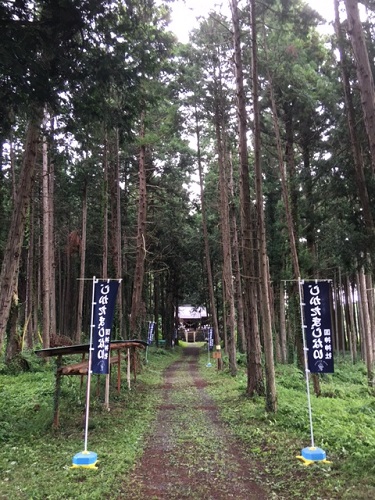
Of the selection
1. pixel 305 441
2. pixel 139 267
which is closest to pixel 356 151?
pixel 305 441

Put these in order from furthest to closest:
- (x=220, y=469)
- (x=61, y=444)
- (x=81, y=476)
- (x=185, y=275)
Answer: (x=185, y=275) → (x=61, y=444) → (x=220, y=469) → (x=81, y=476)

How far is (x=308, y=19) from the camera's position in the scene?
9.24 metres

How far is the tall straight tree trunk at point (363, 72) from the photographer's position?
18.9ft

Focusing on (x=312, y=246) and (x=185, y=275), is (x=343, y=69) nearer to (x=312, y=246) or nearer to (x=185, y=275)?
(x=312, y=246)

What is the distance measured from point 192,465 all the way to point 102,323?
102 inches

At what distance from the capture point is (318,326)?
681 centimetres

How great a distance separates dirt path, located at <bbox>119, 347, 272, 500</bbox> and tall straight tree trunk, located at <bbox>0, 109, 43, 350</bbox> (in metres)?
3.59

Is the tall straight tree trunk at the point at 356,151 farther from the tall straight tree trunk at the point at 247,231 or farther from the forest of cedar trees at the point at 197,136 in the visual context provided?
the tall straight tree trunk at the point at 247,231

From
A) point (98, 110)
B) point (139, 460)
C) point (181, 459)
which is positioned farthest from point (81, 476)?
point (98, 110)

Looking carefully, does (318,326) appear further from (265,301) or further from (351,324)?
(351,324)

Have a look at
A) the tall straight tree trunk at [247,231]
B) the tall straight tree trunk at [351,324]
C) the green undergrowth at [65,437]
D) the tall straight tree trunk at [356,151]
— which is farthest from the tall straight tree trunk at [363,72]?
the tall straight tree trunk at [351,324]

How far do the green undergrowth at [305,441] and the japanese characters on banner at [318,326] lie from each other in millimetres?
1211

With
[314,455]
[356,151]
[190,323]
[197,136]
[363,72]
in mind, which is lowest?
[314,455]

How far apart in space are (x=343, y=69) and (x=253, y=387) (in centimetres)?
840
